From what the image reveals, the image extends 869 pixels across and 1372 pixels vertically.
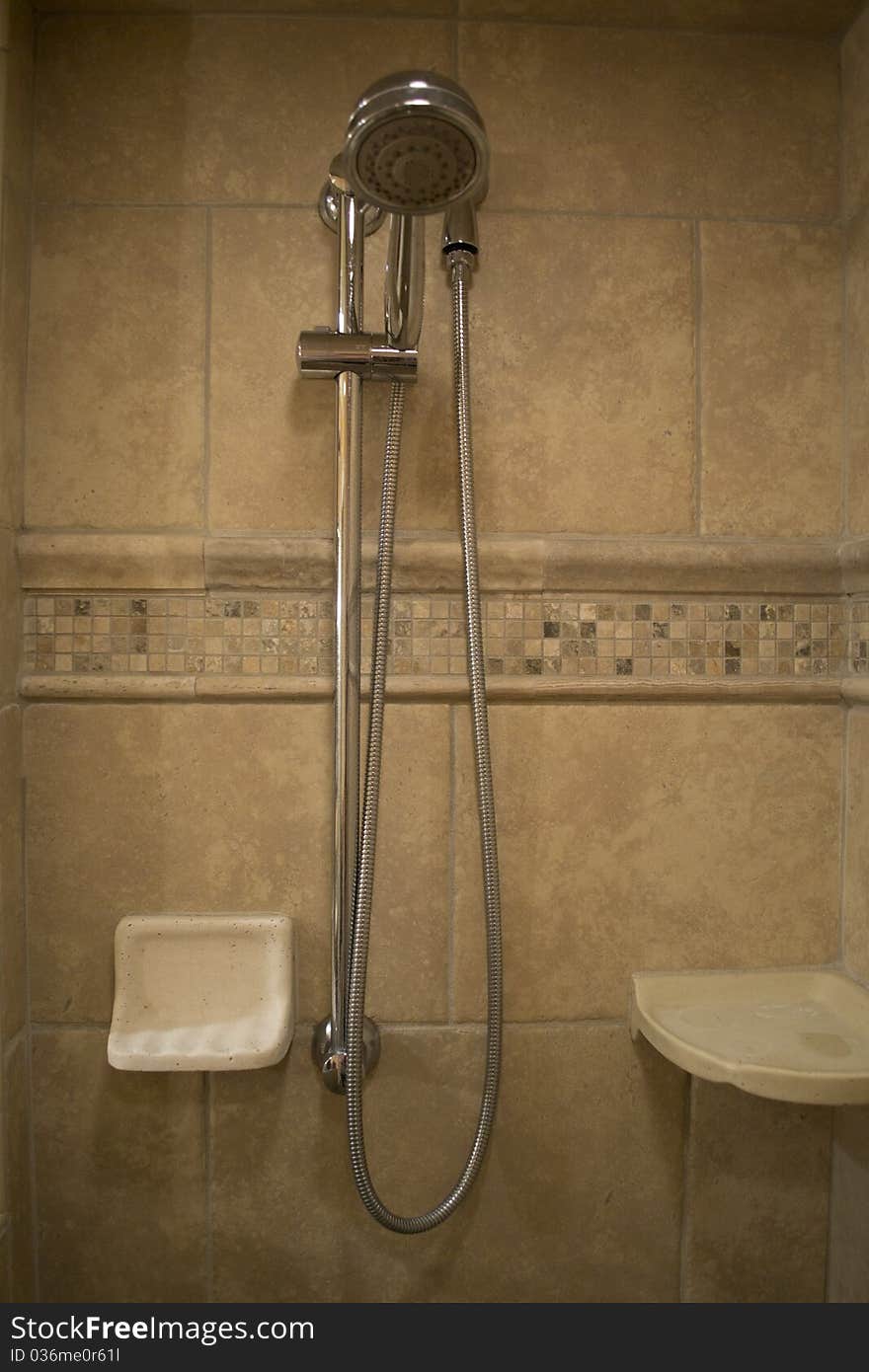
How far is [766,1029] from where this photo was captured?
0.78 metres

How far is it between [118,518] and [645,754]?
652 mm

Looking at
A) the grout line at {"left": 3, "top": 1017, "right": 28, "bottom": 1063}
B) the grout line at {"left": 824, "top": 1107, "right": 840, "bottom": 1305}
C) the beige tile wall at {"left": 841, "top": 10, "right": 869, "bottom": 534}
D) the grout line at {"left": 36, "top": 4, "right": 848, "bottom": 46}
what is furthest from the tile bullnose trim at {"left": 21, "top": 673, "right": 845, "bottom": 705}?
the grout line at {"left": 36, "top": 4, "right": 848, "bottom": 46}

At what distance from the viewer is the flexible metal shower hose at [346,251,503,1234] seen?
28.9 inches

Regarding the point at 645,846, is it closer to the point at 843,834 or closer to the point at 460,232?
the point at 843,834

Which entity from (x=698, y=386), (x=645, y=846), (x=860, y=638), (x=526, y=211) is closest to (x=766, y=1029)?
(x=645, y=846)

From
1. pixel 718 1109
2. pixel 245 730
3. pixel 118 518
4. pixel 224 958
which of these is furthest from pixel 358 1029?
pixel 118 518

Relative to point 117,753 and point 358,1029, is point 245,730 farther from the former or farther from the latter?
point 358,1029

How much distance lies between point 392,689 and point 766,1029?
0.54 meters

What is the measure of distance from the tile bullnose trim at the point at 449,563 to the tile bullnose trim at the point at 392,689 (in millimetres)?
103

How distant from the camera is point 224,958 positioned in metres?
0.81

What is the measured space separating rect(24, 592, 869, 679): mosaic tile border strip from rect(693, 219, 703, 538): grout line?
0.36 feet

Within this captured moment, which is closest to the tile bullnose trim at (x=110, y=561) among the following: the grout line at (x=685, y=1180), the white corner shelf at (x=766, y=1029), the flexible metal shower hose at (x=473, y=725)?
the flexible metal shower hose at (x=473, y=725)

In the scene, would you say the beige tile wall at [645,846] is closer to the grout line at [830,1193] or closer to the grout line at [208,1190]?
the grout line at [830,1193]

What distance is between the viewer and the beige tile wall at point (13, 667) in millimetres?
754
